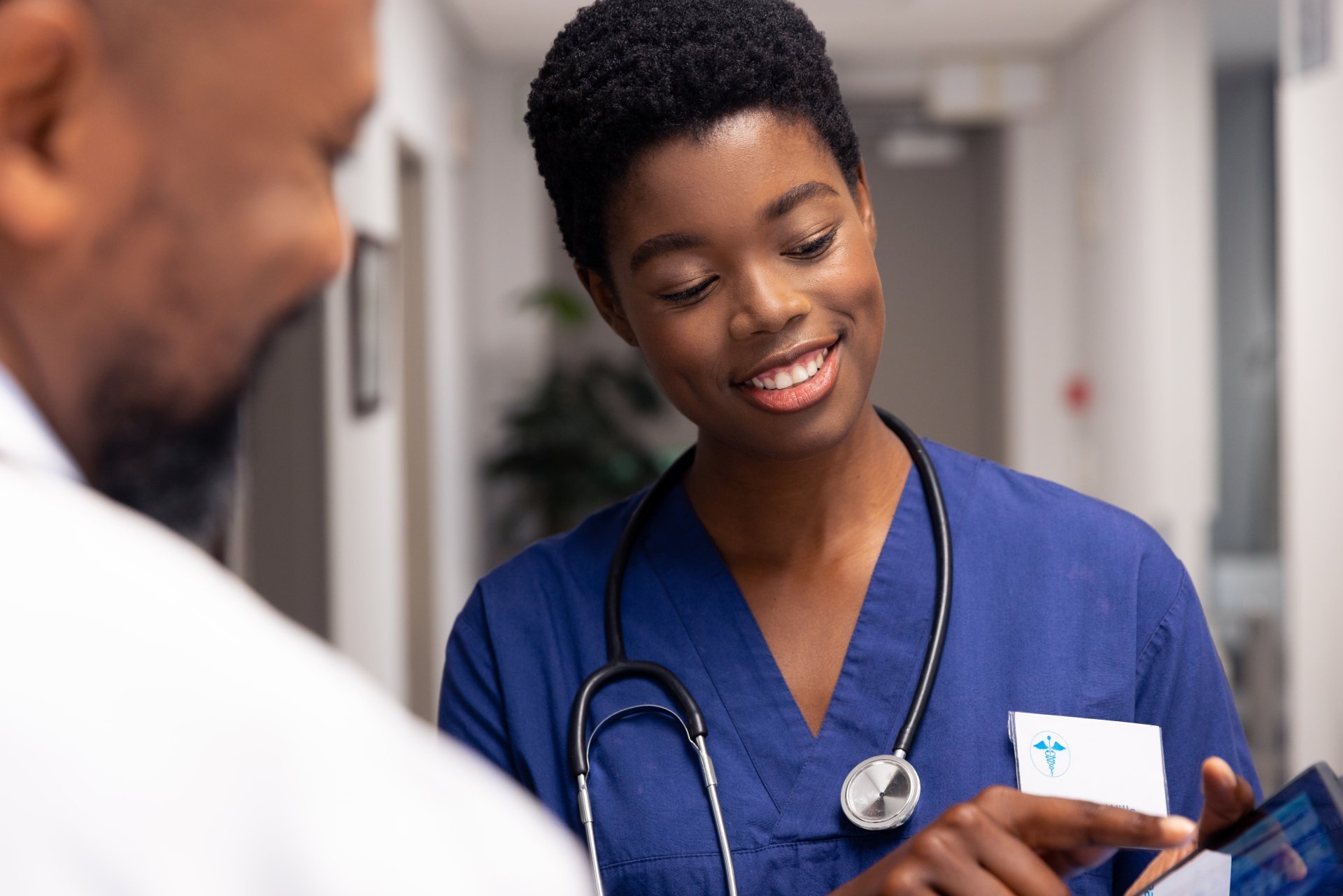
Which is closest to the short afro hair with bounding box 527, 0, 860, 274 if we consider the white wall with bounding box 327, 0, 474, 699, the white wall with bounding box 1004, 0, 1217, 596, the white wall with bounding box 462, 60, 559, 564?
the white wall with bounding box 327, 0, 474, 699

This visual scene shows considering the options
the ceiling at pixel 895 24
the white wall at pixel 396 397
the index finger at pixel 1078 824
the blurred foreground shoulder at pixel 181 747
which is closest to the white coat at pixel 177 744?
the blurred foreground shoulder at pixel 181 747

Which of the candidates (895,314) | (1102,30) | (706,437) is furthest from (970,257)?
(706,437)

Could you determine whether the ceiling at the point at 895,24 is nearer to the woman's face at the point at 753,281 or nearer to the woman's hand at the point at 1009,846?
the woman's face at the point at 753,281

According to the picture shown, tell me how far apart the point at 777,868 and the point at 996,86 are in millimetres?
4719

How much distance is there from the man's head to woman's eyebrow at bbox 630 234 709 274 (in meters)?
0.63

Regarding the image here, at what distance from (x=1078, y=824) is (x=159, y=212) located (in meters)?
0.51

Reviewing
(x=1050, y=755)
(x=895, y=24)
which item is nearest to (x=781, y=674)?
(x=1050, y=755)

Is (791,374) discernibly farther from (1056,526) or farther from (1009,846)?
(1009,846)

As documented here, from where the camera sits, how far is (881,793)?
0.86 metres

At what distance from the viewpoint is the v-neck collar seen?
91 cm

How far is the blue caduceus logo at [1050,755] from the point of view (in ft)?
2.86

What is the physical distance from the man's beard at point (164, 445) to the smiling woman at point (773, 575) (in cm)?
64

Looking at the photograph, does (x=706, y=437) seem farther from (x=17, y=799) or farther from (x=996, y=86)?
(x=996, y=86)

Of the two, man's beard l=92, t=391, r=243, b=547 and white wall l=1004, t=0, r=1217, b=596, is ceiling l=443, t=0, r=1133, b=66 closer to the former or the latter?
white wall l=1004, t=0, r=1217, b=596
